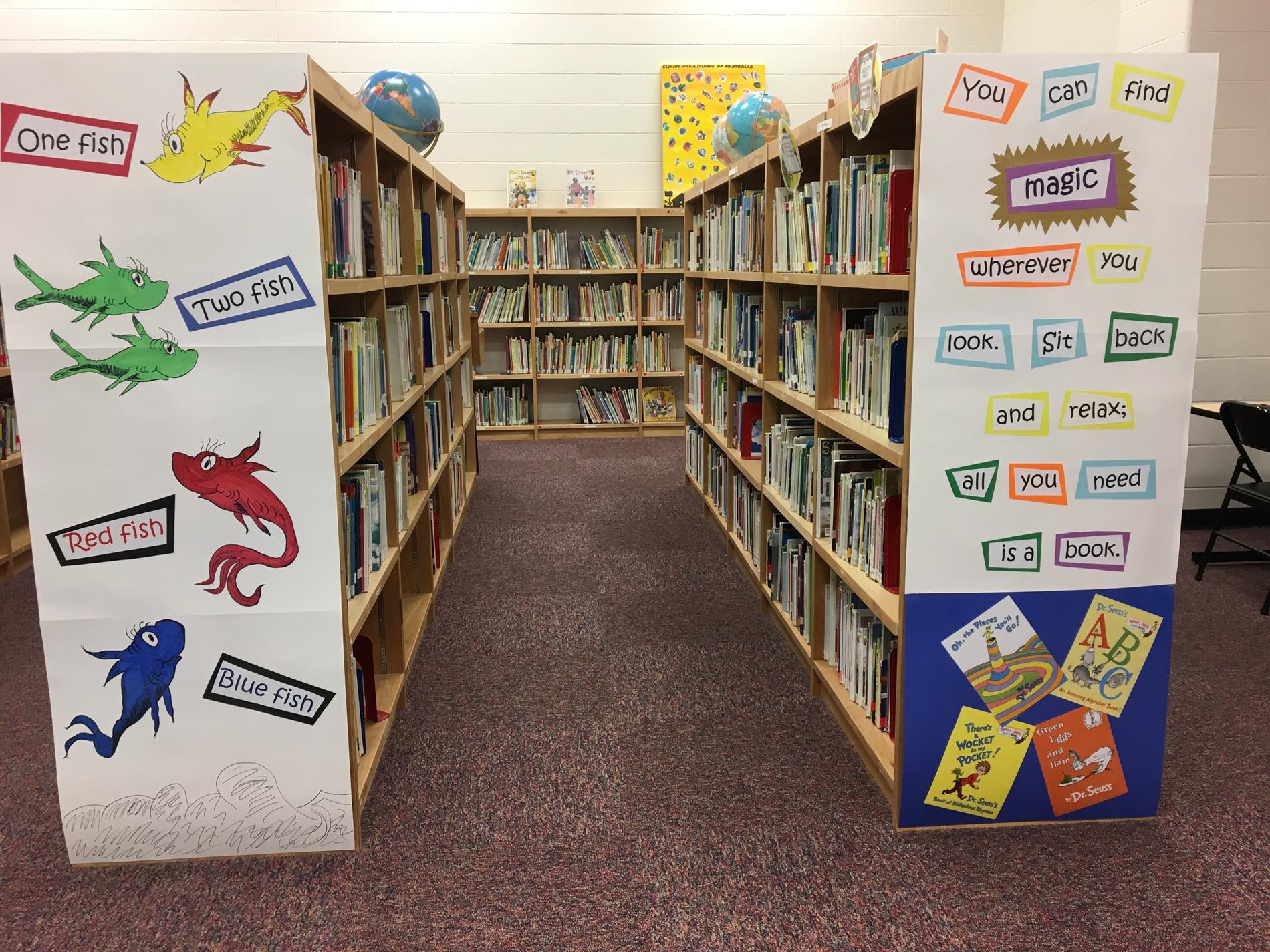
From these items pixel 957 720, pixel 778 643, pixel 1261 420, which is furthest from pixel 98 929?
pixel 1261 420

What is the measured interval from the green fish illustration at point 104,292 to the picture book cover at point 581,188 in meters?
5.83

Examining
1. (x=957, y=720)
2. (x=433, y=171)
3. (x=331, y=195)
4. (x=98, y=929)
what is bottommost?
(x=98, y=929)

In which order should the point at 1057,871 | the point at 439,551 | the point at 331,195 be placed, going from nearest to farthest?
the point at 1057,871, the point at 331,195, the point at 439,551

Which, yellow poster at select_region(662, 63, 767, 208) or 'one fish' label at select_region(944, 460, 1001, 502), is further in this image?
yellow poster at select_region(662, 63, 767, 208)

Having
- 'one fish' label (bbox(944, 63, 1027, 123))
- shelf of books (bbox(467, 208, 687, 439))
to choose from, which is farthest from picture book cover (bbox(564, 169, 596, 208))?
'one fish' label (bbox(944, 63, 1027, 123))

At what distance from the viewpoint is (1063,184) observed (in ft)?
6.64

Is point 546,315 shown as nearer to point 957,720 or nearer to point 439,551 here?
point 439,551

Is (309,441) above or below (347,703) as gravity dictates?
above

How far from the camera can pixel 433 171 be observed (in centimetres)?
401

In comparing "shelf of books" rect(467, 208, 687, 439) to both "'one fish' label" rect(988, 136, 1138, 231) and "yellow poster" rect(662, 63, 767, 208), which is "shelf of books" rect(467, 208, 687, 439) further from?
"'one fish' label" rect(988, 136, 1138, 231)

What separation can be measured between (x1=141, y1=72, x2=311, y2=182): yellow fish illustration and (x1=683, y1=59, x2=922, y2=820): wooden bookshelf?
1.25 metres

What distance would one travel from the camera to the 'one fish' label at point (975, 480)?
214 cm

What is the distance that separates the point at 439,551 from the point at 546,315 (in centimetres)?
373

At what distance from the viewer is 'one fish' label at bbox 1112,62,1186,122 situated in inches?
78.5
